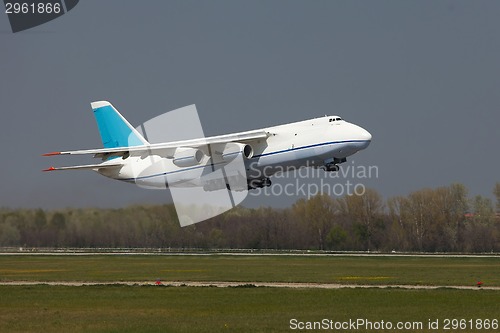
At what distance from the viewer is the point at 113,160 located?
39.9 meters

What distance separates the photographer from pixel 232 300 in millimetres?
26000

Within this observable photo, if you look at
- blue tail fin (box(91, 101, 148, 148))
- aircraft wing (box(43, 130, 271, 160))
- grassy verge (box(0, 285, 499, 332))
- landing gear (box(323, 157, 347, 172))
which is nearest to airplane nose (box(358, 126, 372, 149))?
landing gear (box(323, 157, 347, 172))

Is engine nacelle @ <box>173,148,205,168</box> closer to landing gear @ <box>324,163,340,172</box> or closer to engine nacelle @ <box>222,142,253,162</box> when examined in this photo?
engine nacelle @ <box>222,142,253,162</box>

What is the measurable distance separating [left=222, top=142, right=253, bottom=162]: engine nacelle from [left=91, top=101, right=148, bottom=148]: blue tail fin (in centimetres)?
701

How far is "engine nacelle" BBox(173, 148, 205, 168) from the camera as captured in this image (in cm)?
3603

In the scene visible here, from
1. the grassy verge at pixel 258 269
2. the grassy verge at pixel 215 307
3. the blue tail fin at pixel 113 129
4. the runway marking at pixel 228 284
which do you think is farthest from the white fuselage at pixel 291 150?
the grassy verge at pixel 215 307

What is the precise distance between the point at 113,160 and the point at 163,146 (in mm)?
3447

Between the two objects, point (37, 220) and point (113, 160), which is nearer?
point (113, 160)

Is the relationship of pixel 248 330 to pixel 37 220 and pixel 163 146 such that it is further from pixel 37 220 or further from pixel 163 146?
pixel 37 220

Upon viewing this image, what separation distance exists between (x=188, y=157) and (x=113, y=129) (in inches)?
302

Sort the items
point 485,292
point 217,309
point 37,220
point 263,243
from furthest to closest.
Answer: point 263,243 < point 37,220 < point 485,292 < point 217,309

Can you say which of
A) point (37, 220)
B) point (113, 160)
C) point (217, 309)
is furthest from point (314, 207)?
point (217, 309)

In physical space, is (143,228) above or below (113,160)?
below

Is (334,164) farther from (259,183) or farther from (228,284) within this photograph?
(228,284)
